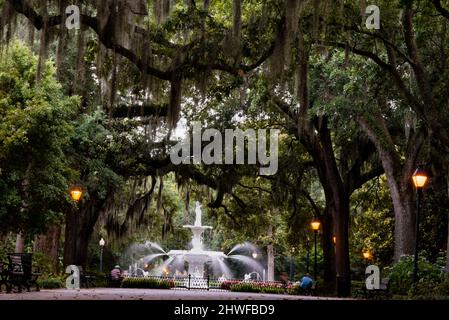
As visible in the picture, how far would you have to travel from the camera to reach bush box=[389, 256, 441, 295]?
17.6 metres

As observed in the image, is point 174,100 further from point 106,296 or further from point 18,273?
point 18,273

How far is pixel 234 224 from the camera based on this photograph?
34.5 metres

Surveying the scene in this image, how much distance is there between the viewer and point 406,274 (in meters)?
18.0

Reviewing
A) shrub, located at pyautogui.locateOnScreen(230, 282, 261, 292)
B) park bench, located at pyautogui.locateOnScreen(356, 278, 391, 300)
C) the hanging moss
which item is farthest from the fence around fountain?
the hanging moss

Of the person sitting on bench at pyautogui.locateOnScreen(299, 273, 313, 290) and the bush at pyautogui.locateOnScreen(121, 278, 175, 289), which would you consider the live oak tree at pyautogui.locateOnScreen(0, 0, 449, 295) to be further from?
the bush at pyautogui.locateOnScreen(121, 278, 175, 289)

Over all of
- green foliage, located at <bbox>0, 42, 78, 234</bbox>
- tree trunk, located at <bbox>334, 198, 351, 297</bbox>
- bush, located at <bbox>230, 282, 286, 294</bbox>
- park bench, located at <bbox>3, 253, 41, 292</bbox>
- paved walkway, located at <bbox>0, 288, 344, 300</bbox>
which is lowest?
bush, located at <bbox>230, 282, 286, 294</bbox>

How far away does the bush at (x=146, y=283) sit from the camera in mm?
29091

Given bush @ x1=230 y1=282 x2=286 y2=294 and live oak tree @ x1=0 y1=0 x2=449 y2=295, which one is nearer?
live oak tree @ x1=0 y1=0 x2=449 y2=295

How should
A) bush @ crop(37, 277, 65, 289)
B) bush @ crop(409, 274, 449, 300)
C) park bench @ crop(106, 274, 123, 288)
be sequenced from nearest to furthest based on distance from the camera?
bush @ crop(409, 274, 449, 300) < bush @ crop(37, 277, 65, 289) < park bench @ crop(106, 274, 123, 288)

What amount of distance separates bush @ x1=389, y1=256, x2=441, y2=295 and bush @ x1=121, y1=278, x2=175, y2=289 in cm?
1373

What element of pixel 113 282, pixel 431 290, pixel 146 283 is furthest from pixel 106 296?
pixel 146 283
